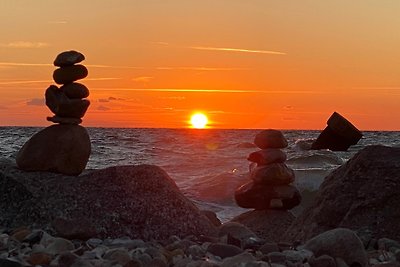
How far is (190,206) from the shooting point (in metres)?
9.16

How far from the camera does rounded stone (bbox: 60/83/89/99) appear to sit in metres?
10.6

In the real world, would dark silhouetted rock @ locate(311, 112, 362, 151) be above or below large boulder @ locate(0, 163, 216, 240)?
above

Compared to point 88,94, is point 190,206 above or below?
below

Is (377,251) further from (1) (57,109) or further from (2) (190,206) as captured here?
(1) (57,109)

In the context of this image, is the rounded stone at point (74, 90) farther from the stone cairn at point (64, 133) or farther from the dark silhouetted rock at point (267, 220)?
the dark silhouetted rock at point (267, 220)

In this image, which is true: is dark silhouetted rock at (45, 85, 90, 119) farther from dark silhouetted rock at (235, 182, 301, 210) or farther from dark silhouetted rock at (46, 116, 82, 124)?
dark silhouetted rock at (235, 182, 301, 210)

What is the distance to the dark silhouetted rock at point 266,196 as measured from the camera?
12.5m

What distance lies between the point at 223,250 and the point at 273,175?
6.42 meters

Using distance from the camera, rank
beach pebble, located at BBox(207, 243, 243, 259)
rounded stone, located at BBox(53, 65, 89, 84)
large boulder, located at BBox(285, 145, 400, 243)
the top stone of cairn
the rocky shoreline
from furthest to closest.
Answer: rounded stone, located at BBox(53, 65, 89, 84) → the top stone of cairn → large boulder, located at BBox(285, 145, 400, 243) → beach pebble, located at BBox(207, 243, 243, 259) → the rocky shoreline

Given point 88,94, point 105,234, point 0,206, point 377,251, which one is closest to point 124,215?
point 105,234

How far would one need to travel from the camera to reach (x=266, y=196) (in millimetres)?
12578

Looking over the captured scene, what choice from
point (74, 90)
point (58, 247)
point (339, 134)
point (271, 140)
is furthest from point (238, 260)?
point (339, 134)

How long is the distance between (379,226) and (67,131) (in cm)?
540

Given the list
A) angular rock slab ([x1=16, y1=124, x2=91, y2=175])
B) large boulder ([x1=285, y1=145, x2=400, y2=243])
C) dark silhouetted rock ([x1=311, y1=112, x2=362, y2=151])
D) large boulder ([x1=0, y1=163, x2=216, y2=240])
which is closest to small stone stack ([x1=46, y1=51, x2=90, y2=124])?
angular rock slab ([x1=16, y1=124, x2=91, y2=175])
